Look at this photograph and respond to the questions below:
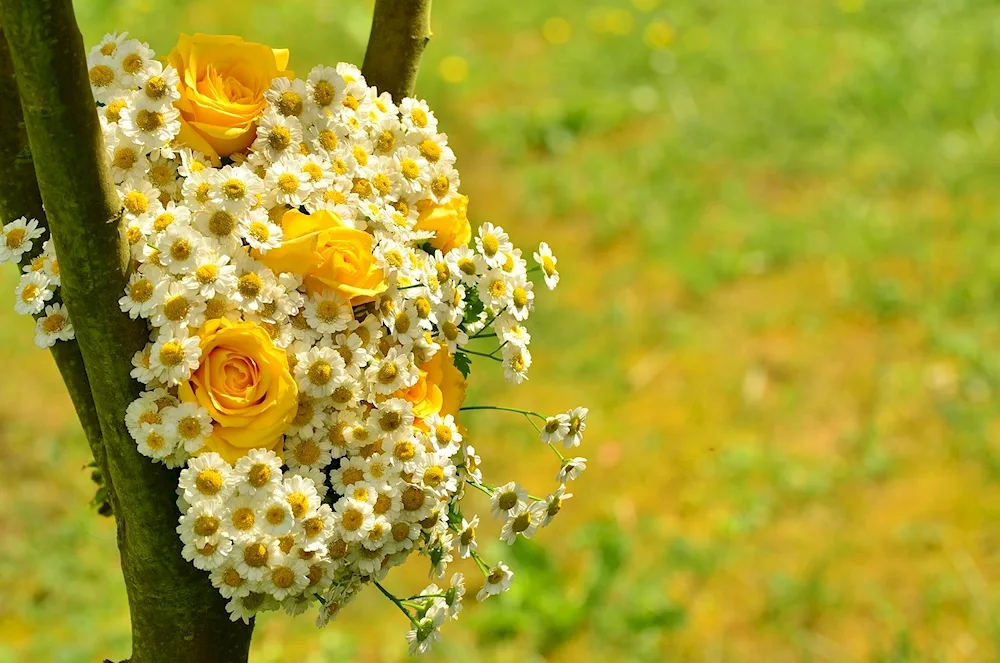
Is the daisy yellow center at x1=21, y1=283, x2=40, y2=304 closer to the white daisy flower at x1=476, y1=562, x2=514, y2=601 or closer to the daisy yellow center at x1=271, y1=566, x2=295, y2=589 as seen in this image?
the daisy yellow center at x1=271, y1=566, x2=295, y2=589

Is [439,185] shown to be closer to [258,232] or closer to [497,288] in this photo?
[497,288]

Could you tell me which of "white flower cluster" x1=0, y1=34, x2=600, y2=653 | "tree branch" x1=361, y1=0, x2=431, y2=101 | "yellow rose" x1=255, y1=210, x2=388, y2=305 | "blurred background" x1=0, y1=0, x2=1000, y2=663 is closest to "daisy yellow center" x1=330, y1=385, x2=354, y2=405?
"white flower cluster" x1=0, y1=34, x2=600, y2=653

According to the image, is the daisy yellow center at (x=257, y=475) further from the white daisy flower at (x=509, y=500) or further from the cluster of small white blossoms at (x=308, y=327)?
the white daisy flower at (x=509, y=500)

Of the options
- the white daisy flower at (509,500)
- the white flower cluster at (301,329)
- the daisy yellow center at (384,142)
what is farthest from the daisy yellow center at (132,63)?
the white daisy flower at (509,500)

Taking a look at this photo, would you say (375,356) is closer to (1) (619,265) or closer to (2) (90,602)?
(2) (90,602)

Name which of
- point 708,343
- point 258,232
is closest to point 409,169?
point 258,232

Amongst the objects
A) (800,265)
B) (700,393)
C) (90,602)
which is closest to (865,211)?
(800,265)
